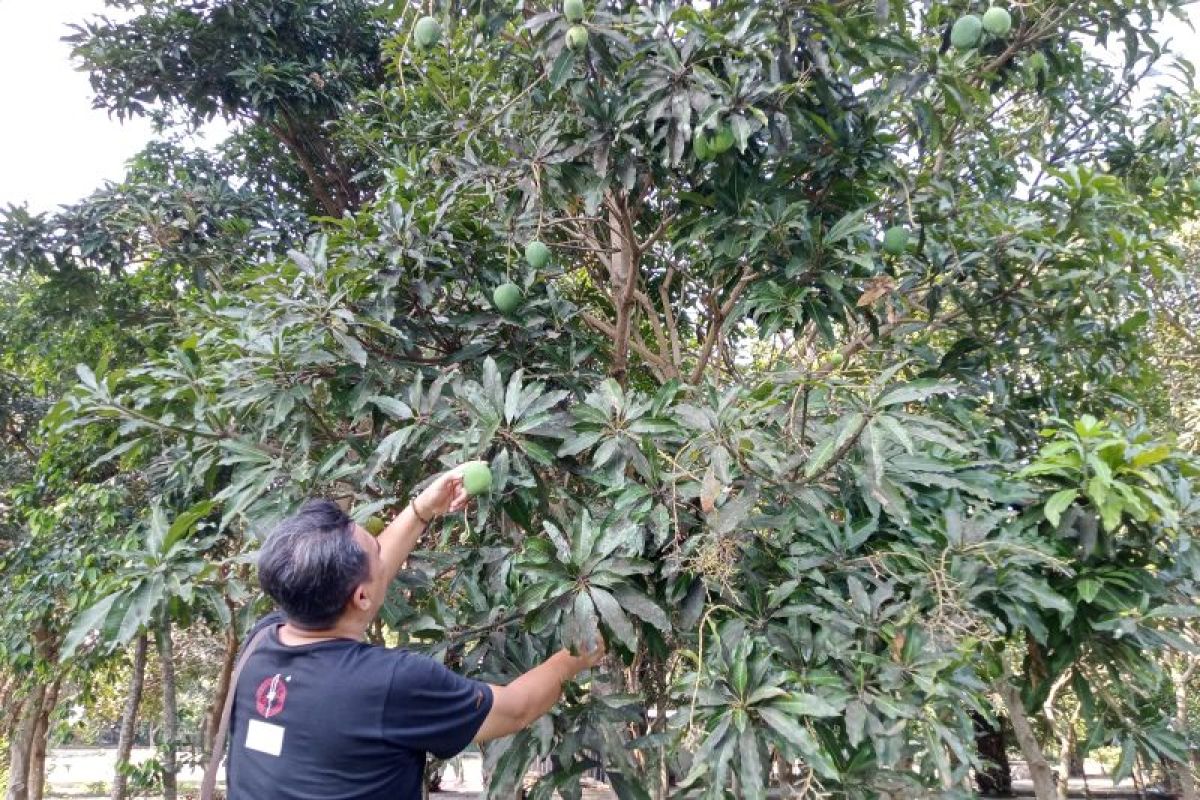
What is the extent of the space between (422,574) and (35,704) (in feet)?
19.4

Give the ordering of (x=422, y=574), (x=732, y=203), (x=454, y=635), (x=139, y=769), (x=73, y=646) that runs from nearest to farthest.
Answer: (x=73, y=646) < (x=454, y=635) < (x=422, y=574) < (x=732, y=203) < (x=139, y=769)

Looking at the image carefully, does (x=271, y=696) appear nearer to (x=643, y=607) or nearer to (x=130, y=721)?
(x=643, y=607)

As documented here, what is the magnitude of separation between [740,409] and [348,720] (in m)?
0.82

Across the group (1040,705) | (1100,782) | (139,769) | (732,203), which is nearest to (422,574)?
(732,203)

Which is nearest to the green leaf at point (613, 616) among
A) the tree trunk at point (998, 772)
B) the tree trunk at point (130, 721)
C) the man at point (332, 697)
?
the man at point (332, 697)

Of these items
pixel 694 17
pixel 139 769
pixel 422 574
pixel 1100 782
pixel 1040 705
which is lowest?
pixel 1100 782

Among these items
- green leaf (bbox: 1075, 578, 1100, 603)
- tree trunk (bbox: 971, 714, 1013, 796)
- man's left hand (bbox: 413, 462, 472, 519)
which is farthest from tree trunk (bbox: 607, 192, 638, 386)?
tree trunk (bbox: 971, 714, 1013, 796)

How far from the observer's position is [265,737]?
1067 millimetres

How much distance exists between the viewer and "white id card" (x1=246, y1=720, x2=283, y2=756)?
3.44ft

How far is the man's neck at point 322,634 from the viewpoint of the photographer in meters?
1.10

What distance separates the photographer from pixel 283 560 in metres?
1.06

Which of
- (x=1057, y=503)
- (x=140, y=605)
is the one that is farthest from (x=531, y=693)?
(x=1057, y=503)

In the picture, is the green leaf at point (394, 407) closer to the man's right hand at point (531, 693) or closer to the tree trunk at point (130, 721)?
the man's right hand at point (531, 693)

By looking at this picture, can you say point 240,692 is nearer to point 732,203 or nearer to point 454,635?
point 454,635
